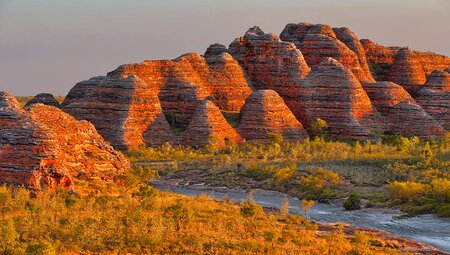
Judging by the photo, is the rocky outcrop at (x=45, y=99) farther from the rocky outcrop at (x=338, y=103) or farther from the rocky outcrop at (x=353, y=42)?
the rocky outcrop at (x=353, y=42)

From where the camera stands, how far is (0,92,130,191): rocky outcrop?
108 feet

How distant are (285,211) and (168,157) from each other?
26.1 m

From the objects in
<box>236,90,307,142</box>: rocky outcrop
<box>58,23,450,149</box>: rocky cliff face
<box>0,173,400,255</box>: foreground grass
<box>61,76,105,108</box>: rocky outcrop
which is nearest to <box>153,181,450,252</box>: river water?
<box>0,173,400,255</box>: foreground grass

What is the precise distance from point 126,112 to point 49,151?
32.6m

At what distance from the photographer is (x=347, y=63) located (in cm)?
8425

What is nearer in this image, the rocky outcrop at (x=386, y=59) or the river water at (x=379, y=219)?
the river water at (x=379, y=219)

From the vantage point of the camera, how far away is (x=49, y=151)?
1305 inches

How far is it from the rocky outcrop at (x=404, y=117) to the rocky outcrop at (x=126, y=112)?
25441mm

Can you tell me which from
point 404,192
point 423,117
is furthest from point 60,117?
point 423,117

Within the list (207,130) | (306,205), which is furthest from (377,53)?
(306,205)

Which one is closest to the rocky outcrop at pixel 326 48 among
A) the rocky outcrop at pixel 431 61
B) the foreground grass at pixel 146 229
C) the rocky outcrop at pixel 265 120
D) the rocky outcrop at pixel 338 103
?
the rocky outcrop at pixel 338 103

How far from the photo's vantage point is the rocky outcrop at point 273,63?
7712cm

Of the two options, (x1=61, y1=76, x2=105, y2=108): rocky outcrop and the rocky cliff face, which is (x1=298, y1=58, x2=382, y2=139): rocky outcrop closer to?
the rocky cliff face

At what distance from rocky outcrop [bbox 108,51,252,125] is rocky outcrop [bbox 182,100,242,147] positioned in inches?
187
